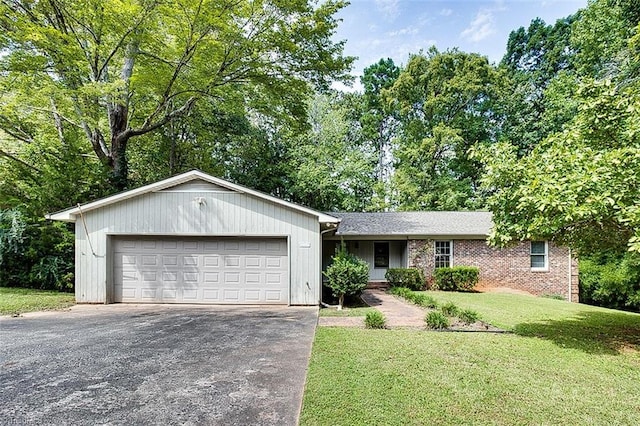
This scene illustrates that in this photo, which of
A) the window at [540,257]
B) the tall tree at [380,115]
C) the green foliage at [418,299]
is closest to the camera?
the green foliage at [418,299]

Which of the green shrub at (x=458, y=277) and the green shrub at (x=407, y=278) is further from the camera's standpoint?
the green shrub at (x=407, y=278)

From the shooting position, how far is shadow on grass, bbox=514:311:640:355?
22.2 ft

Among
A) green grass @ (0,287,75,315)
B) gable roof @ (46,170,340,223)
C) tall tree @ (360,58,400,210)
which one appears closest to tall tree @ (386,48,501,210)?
tall tree @ (360,58,400,210)

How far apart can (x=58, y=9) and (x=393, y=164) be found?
22.2 meters

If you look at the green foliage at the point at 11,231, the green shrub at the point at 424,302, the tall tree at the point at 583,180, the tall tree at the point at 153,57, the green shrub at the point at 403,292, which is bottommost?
the green shrub at the point at 403,292

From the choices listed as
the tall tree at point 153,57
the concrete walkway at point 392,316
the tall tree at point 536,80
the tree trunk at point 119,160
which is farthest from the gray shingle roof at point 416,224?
the tree trunk at point 119,160

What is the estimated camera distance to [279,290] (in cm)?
1088

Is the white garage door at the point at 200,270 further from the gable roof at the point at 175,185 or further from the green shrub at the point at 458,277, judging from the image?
the green shrub at the point at 458,277

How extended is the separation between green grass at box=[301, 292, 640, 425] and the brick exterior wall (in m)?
7.39

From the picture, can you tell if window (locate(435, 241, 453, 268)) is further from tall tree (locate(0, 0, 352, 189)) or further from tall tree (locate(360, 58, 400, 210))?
tall tree (locate(360, 58, 400, 210))

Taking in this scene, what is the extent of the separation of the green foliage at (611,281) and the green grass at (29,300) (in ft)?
62.9

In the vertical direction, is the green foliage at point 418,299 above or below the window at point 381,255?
below

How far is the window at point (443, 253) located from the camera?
15977 millimetres

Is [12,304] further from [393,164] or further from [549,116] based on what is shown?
[549,116]
